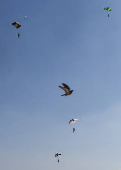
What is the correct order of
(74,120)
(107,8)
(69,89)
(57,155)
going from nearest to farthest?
(69,89), (74,120), (107,8), (57,155)

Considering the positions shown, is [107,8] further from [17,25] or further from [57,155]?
[57,155]

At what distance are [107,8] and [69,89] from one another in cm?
3366

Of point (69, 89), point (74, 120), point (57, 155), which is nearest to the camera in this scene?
point (69, 89)

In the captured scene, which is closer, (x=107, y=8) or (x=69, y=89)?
(x=69, y=89)

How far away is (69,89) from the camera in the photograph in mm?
34188

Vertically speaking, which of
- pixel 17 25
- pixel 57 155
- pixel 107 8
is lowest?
pixel 57 155

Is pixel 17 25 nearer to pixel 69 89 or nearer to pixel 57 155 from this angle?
pixel 69 89

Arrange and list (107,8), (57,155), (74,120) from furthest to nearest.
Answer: (57,155)
(107,8)
(74,120)

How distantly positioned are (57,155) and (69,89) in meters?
36.2

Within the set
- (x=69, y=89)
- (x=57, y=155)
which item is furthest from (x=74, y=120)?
(x=57, y=155)

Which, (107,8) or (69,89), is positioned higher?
(107,8)

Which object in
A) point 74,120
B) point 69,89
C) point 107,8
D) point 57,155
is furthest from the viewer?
point 57,155

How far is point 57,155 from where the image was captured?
64.8 meters


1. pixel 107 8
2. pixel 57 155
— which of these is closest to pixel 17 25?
pixel 107 8
